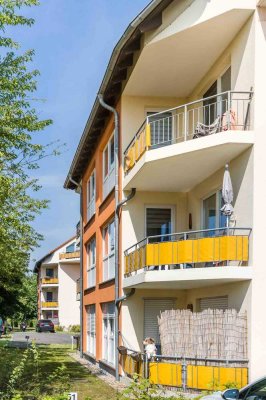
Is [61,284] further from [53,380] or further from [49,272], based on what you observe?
[53,380]

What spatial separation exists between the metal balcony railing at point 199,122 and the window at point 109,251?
3.94 meters

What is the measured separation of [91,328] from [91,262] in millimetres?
2927

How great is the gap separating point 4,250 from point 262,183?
1070 centimetres

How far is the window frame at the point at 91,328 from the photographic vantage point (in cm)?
2607

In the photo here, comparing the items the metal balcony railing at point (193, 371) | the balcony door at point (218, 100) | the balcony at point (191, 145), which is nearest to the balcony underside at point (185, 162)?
the balcony at point (191, 145)

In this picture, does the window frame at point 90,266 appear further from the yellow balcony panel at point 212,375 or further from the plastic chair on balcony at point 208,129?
the yellow balcony panel at point 212,375

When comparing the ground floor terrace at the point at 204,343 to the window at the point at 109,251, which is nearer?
the ground floor terrace at the point at 204,343

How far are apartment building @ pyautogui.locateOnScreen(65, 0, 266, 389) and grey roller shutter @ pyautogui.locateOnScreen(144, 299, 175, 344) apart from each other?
0.10 ft

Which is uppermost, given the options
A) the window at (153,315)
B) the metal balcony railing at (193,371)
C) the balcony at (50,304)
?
the window at (153,315)

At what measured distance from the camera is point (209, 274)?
13.1m

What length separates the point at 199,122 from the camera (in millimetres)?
15523

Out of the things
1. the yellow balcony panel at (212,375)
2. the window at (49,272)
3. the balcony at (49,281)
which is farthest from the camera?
the window at (49,272)

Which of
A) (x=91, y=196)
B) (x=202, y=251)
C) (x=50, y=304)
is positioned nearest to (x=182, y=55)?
(x=202, y=251)

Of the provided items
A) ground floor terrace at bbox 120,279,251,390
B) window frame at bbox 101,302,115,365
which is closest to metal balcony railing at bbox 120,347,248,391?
ground floor terrace at bbox 120,279,251,390
